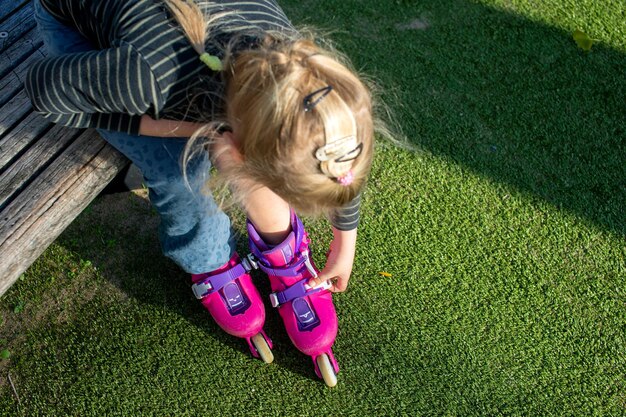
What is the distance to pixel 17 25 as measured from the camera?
76.6 inches

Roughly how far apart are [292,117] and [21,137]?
0.89 m

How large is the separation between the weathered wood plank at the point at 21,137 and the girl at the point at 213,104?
0.65ft

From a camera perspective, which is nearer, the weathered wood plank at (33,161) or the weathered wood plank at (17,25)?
the weathered wood plank at (33,161)

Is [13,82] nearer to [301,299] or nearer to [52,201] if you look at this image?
[52,201]

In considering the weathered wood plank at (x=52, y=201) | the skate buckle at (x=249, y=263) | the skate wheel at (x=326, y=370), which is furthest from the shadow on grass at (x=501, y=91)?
the weathered wood plank at (x=52, y=201)

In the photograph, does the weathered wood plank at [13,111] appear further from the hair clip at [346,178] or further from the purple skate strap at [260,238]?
the hair clip at [346,178]

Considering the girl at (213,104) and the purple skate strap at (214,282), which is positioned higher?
the girl at (213,104)

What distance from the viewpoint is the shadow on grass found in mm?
2371

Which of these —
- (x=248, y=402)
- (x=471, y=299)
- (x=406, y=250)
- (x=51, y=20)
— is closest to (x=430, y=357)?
(x=471, y=299)

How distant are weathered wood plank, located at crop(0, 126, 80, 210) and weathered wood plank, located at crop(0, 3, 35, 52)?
1.40 ft

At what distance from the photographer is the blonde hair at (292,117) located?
125 cm

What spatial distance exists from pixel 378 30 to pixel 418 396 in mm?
1644

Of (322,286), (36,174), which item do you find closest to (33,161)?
(36,174)

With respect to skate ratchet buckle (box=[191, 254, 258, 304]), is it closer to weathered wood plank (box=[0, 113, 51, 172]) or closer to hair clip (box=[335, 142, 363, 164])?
weathered wood plank (box=[0, 113, 51, 172])
